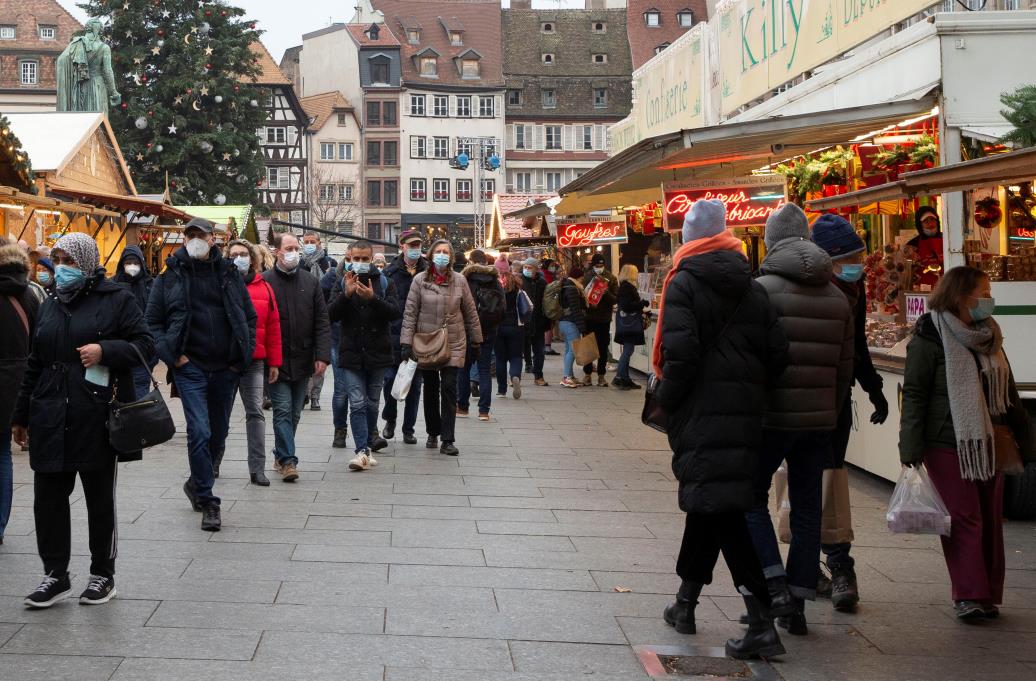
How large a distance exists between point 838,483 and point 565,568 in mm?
1551

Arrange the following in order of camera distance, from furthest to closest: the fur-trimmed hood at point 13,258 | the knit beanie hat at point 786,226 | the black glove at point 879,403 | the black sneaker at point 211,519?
1. the black sneaker at point 211,519
2. the fur-trimmed hood at point 13,258
3. the black glove at point 879,403
4. the knit beanie hat at point 786,226

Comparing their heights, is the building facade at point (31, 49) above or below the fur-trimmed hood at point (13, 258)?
above

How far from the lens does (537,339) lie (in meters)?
20.5

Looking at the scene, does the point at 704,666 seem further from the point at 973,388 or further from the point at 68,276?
the point at 68,276

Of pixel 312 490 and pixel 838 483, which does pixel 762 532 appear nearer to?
pixel 838 483

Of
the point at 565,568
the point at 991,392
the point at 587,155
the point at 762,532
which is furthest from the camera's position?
the point at 587,155

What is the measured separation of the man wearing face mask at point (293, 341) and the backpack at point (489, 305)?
446 centimetres

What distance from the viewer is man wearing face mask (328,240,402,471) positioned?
11.2 m

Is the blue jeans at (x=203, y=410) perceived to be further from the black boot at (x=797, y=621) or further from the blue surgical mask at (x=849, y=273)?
the blue surgical mask at (x=849, y=273)

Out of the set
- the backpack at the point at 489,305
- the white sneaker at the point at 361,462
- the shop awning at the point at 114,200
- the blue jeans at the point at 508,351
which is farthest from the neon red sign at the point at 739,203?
the shop awning at the point at 114,200

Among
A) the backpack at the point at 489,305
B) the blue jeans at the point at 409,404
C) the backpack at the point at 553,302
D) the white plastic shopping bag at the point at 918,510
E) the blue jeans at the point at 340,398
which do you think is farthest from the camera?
the backpack at the point at 553,302

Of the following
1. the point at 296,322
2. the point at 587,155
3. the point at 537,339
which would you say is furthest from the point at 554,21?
the point at 296,322

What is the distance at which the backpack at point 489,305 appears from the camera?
48.8ft

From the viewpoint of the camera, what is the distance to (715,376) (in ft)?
18.4
